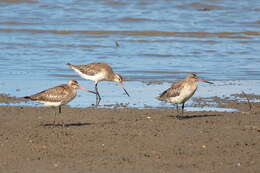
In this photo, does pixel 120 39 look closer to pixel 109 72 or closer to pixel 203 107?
pixel 109 72

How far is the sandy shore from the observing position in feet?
28.9

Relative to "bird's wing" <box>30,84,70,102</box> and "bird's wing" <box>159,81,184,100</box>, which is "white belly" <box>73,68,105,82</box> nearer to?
"bird's wing" <box>159,81,184,100</box>

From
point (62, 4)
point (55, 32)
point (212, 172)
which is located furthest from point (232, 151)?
point (62, 4)

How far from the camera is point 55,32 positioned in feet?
86.1

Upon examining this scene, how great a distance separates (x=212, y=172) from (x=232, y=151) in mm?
1155

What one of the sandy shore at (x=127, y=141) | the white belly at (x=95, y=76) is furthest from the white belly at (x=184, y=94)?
the white belly at (x=95, y=76)

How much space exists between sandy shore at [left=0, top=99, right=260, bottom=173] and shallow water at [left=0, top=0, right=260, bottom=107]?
5.04 ft

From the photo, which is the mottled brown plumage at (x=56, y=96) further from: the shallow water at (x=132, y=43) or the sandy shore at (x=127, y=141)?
the shallow water at (x=132, y=43)

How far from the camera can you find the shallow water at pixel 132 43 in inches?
638

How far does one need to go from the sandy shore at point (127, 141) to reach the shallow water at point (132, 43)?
154 centimetres

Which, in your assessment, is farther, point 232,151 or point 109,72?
point 109,72

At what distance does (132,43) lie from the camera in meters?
23.4

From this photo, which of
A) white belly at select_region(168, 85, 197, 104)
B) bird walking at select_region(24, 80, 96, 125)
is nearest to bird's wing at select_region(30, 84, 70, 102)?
bird walking at select_region(24, 80, 96, 125)

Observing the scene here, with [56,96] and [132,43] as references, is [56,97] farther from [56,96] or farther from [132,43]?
[132,43]
